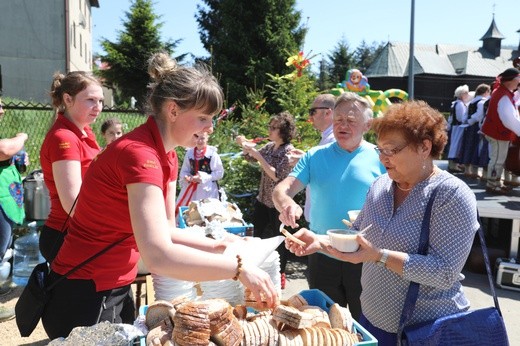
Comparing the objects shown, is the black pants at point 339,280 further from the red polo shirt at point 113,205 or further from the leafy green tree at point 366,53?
the leafy green tree at point 366,53

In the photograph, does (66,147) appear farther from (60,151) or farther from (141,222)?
(141,222)

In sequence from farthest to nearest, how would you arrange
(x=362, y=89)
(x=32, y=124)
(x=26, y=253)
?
(x=32, y=124) < (x=362, y=89) < (x=26, y=253)

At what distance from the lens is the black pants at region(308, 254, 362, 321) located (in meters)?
2.67

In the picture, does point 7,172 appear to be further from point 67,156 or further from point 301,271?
point 301,271

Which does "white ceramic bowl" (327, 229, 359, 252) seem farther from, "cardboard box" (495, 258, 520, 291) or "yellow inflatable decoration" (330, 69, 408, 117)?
"yellow inflatable decoration" (330, 69, 408, 117)

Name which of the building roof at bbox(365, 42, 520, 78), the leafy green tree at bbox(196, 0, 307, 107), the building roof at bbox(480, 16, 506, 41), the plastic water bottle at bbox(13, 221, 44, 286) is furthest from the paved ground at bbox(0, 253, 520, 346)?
the building roof at bbox(480, 16, 506, 41)

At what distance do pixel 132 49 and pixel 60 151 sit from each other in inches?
1093

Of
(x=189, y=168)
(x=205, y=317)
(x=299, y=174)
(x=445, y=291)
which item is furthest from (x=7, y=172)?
(x=445, y=291)

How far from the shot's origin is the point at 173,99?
156 cm

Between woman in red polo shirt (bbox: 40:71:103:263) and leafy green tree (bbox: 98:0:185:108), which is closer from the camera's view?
woman in red polo shirt (bbox: 40:71:103:263)

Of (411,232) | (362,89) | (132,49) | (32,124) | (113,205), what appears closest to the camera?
(113,205)

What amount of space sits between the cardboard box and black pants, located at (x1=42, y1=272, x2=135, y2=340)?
15.3 feet

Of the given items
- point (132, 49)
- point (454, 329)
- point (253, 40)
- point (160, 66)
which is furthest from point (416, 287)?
point (132, 49)

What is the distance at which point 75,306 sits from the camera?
5.54ft
